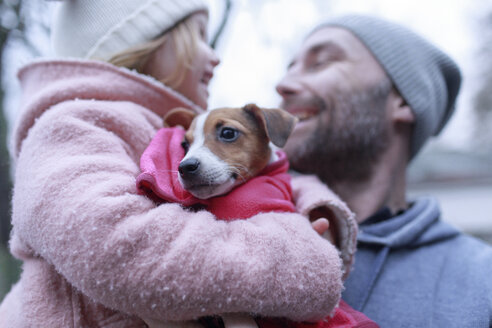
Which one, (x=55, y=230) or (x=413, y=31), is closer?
(x=55, y=230)

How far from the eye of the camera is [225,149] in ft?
4.04

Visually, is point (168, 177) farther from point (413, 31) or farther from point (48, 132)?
point (413, 31)

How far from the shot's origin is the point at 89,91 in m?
1.20

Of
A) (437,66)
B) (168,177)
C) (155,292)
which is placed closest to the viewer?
(155,292)

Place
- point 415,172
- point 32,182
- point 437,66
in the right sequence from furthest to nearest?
point 415,172 → point 437,66 → point 32,182

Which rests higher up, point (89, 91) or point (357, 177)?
point (89, 91)

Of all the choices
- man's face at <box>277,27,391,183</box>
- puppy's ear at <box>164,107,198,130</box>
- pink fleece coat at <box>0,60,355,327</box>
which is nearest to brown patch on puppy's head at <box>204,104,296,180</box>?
puppy's ear at <box>164,107,198,130</box>

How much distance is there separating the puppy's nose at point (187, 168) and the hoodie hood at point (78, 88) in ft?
1.38

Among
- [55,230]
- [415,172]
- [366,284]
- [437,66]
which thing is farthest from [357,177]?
[415,172]

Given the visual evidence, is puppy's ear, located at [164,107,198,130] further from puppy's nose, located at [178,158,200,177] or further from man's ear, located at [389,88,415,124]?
man's ear, located at [389,88,415,124]

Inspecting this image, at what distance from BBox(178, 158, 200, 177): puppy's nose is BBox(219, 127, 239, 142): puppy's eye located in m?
0.22

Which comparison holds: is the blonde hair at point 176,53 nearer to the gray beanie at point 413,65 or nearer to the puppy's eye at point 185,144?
the puppy's eye at point 185,144

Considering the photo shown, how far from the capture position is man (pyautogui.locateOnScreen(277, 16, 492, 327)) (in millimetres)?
1481

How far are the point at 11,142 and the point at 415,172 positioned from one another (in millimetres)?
10081
